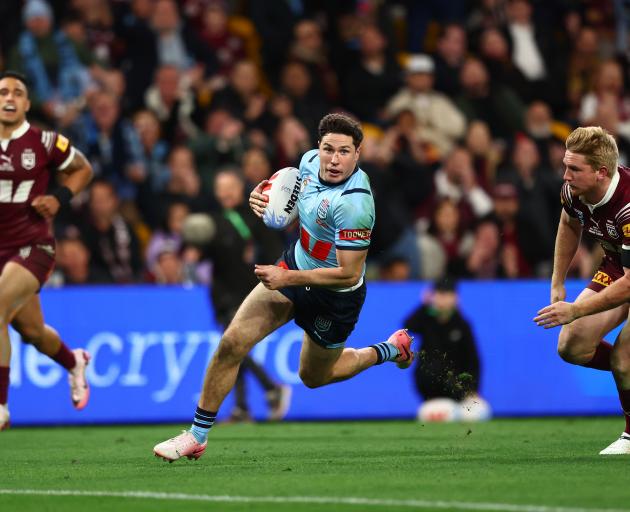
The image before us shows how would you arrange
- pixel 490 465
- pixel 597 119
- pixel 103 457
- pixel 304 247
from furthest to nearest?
pixel 597 119 → pixel 103 457 → pixel 304 247 → pixel 490 465

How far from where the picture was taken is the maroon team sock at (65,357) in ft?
37.3

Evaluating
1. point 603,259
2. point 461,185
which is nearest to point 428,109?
point 461,185

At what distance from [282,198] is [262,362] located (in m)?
5.58

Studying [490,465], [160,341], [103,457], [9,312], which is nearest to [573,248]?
[490,465]

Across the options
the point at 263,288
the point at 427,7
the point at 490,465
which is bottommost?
the point at 490,465

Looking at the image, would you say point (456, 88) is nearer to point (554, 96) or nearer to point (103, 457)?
point (554, 96)

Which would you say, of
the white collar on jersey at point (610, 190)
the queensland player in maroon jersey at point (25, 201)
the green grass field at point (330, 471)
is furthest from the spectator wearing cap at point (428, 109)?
the white collar on jersey at point (610, 190)

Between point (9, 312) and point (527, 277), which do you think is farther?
point (527, 277)

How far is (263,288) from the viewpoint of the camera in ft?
29.2

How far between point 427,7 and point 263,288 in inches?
471

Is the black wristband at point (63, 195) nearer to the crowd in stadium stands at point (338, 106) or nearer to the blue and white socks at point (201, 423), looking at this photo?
the blue and white socks at point (201, 423)

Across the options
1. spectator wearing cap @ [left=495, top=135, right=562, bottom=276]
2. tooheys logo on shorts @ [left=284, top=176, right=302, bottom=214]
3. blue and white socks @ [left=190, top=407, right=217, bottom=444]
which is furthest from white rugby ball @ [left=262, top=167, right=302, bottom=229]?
spectator wearing cap @ [left=495, top=135, right=562, bottom=276]

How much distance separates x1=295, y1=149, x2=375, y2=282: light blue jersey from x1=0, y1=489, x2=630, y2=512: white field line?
2217mm

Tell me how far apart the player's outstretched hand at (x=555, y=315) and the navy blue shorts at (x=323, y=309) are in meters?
1.45
